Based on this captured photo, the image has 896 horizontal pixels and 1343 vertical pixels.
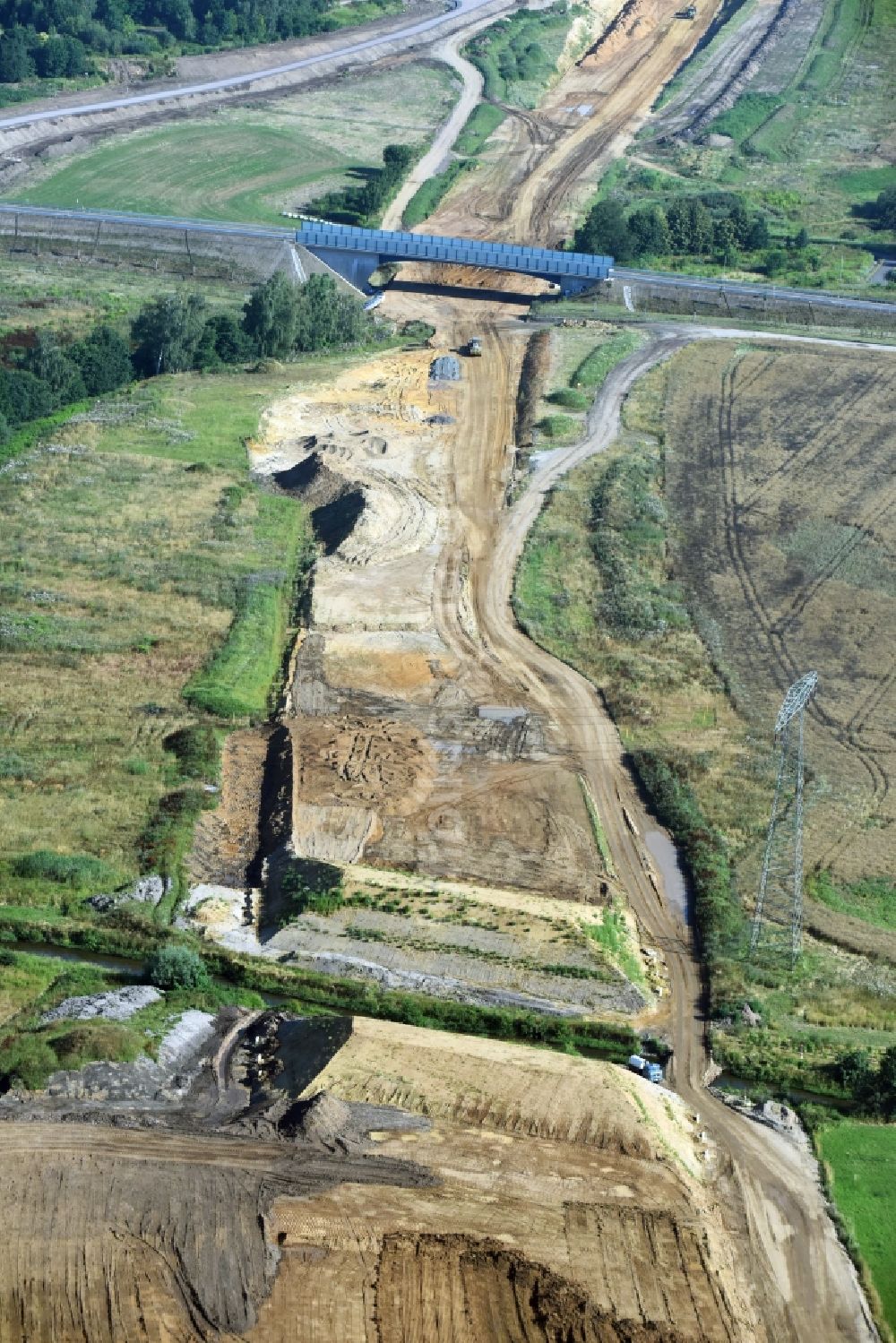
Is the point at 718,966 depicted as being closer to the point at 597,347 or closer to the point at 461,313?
the point at 597,347

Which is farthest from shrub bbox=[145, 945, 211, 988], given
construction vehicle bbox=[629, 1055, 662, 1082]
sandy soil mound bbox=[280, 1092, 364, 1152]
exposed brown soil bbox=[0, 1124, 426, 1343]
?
construction vehicle bbox=[629, 1055, 662, 1082]

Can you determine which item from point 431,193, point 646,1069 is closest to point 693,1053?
point 646,1069

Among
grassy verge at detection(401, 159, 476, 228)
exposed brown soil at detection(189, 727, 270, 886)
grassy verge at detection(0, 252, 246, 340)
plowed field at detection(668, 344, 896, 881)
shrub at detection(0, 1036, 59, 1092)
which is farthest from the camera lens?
grassy verge at detection(401, 159, 476, 228)

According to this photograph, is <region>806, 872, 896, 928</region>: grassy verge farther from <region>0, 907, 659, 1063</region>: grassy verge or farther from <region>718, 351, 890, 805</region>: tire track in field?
<region>0, 907, 659, 1063</region>: grassy verge

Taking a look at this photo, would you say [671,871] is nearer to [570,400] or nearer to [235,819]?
[235,819]

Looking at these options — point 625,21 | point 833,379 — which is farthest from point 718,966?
point 625,21

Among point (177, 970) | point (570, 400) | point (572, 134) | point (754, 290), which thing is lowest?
point (177, 970)

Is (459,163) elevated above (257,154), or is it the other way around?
(459,163)
